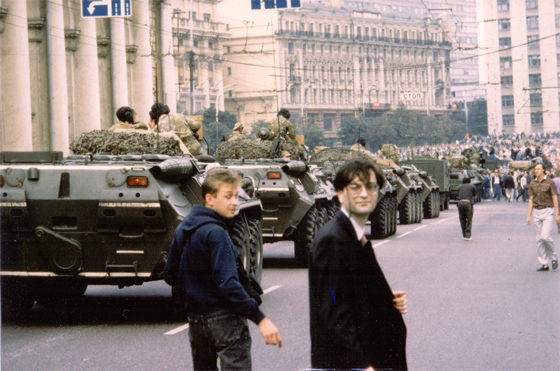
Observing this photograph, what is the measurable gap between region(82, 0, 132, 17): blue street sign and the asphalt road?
5.79 metres

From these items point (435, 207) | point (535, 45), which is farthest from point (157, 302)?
point (535, 45)

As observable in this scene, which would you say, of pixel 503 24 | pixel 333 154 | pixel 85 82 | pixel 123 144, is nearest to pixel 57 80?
pixel 85 82

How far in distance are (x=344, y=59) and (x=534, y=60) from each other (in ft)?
27.1

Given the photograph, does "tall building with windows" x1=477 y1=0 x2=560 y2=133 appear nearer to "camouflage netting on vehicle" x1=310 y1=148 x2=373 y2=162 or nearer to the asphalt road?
"camouflage netting on vehicle" x1=310 y1=148 x2=373 y2=162

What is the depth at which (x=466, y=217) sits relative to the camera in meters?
20.7

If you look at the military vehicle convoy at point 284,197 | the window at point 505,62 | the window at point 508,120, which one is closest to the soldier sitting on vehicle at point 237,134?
the military vehicle convoy at point 284,197

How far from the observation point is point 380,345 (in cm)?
416

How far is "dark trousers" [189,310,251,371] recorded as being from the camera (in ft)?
16.4

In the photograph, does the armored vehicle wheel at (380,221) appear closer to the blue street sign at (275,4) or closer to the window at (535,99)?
the blue street sign at (275,4)

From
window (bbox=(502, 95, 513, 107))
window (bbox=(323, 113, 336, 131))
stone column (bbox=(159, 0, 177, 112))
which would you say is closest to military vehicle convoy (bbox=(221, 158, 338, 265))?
stone column (bbox=(159, 0, 177, 112))

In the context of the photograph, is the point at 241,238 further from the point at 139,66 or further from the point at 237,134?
the point at 139,66

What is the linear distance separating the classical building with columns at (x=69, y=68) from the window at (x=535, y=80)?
1592 cm

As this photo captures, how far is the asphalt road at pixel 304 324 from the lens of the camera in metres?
7.80

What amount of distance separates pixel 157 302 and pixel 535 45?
28.9 metres
